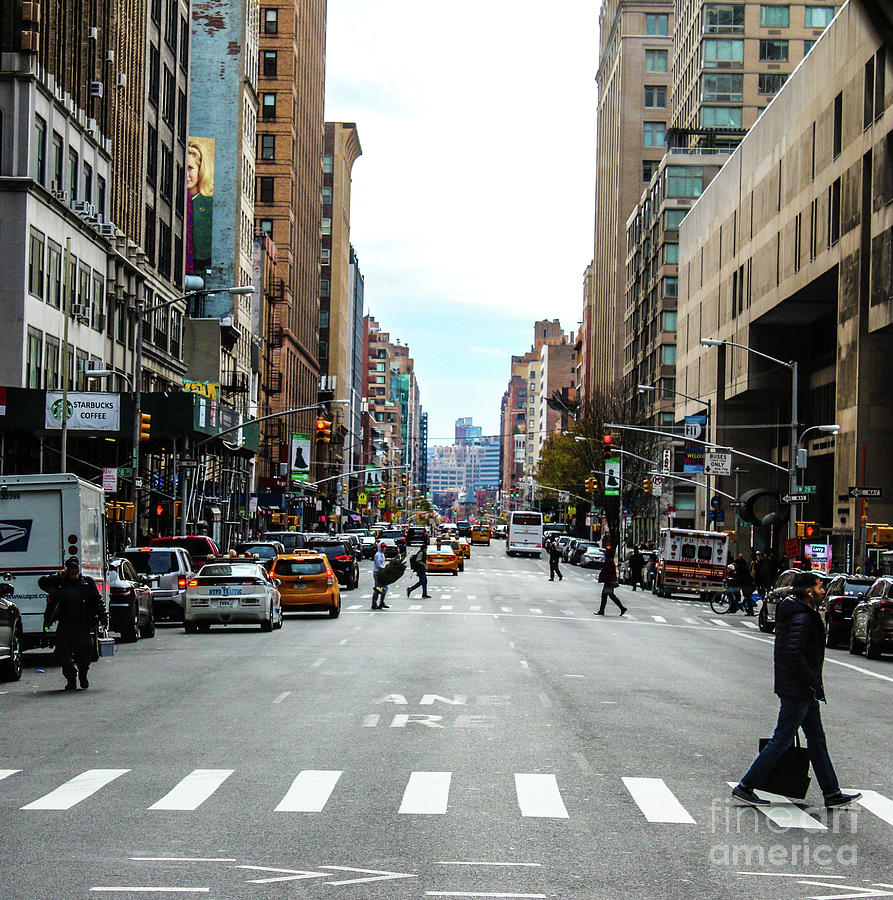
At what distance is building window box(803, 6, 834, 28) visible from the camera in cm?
10844

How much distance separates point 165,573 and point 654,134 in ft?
374

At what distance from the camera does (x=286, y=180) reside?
116 metres

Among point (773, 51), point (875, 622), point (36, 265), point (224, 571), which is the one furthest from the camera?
point (773, 51)

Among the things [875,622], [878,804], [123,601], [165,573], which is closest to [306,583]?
[165,573]

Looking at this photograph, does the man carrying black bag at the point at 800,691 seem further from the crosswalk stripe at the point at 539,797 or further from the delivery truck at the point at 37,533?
the delivery truck at the point at 37,533

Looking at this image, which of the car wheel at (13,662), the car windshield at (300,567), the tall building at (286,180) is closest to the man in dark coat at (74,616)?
the car wheel at (13,662)

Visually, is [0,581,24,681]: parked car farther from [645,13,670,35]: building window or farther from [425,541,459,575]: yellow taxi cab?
[645,13,670,35]: building window

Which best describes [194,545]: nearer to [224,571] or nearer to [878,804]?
[224,571]

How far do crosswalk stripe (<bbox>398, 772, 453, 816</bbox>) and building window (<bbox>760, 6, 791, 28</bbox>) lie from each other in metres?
108

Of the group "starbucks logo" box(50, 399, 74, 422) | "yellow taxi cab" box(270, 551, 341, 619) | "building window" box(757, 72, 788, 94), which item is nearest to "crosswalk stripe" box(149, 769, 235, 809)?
"yellow taxi cab" box(270, 551, 341, 619)

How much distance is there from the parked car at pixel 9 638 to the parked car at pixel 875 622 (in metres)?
16.4

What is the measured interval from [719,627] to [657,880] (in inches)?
1218

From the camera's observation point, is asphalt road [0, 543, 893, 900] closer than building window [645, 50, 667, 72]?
Yes

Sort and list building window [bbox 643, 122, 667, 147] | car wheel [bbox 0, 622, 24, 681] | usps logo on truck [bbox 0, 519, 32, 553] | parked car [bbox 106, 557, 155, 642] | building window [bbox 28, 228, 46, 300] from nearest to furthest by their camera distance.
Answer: car wheel [bbox 0, 622, 24, 681], usps logo on truck [bbox 0, 519, 32, 553], parked car [bbox 106, 557, 155, 642], building window [bbox 28, 228, 46, 300], building window [bbox 643, 122, 667, 147]
